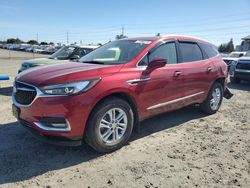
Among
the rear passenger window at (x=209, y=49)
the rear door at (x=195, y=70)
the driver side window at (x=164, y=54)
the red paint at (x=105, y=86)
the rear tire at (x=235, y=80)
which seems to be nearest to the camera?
the red paint at (x=105, y=86)

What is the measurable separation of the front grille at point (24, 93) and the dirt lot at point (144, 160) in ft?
2.62

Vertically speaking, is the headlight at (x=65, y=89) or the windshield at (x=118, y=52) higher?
the windshield at (x=118, y=52)

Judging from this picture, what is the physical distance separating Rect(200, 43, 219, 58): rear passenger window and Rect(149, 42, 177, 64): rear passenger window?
53.0 inches

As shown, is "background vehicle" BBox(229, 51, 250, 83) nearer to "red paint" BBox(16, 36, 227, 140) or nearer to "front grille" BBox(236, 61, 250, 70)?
"front grille" BBox(236, 61, 250, 70)

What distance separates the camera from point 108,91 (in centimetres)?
404

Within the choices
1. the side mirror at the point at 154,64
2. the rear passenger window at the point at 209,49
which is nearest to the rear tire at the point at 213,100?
the rear passenger window at the point at 209,49

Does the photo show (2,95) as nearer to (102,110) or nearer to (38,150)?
(38,150)

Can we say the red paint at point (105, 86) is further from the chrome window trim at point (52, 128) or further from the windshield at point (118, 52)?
the windshield at point (118, 52)

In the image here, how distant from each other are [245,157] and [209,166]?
751mm

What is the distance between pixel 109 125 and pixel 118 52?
5.20 feet

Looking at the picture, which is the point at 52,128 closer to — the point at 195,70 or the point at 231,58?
the point at 195,70

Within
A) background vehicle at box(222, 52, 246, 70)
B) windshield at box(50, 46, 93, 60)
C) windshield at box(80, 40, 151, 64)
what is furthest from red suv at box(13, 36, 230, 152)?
background vehicle at box(222, 52, 246, 70)

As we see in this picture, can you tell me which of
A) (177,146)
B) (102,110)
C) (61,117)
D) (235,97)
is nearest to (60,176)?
(61,117)

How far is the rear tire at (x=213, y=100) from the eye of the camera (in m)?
6.52
